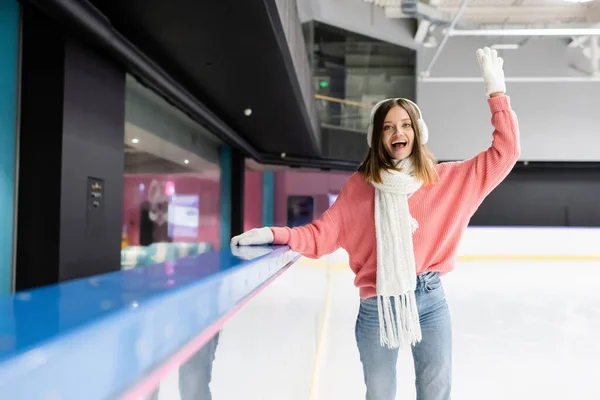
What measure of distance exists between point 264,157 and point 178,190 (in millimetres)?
4333

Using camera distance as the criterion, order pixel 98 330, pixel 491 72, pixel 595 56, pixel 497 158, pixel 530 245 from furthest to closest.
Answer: pixel 595 56 → pixel 530 245 → pixel 491 72 → pixel 497 158 → pixel 98 330

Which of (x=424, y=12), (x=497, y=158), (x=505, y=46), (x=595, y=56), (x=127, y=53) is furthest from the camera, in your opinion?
(x=505, y=46)

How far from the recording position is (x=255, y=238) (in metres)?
1.82

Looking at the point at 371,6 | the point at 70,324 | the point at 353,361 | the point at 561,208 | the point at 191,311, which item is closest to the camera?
the point at 70,324

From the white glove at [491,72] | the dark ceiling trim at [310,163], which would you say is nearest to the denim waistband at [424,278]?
the white glove at [491,72]

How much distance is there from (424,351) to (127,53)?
3.74 m

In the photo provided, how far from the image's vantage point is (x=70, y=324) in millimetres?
418

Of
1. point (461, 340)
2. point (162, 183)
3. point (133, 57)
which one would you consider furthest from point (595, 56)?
point (133, 57)

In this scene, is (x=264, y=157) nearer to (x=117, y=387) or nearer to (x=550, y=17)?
(x=550, y=17)

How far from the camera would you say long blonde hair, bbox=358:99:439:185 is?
1.75 metres

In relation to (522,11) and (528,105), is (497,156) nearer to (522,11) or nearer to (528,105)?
(522,11)

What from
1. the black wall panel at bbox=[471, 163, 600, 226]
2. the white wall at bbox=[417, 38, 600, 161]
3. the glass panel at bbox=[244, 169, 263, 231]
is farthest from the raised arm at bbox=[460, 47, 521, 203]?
the black wall panel at bbox=[471, 163, 600, 226]

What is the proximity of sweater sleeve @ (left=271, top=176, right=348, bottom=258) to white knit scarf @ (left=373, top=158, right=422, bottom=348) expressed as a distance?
0.14m

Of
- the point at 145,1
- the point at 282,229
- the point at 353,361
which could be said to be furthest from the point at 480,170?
the point at 145,1
